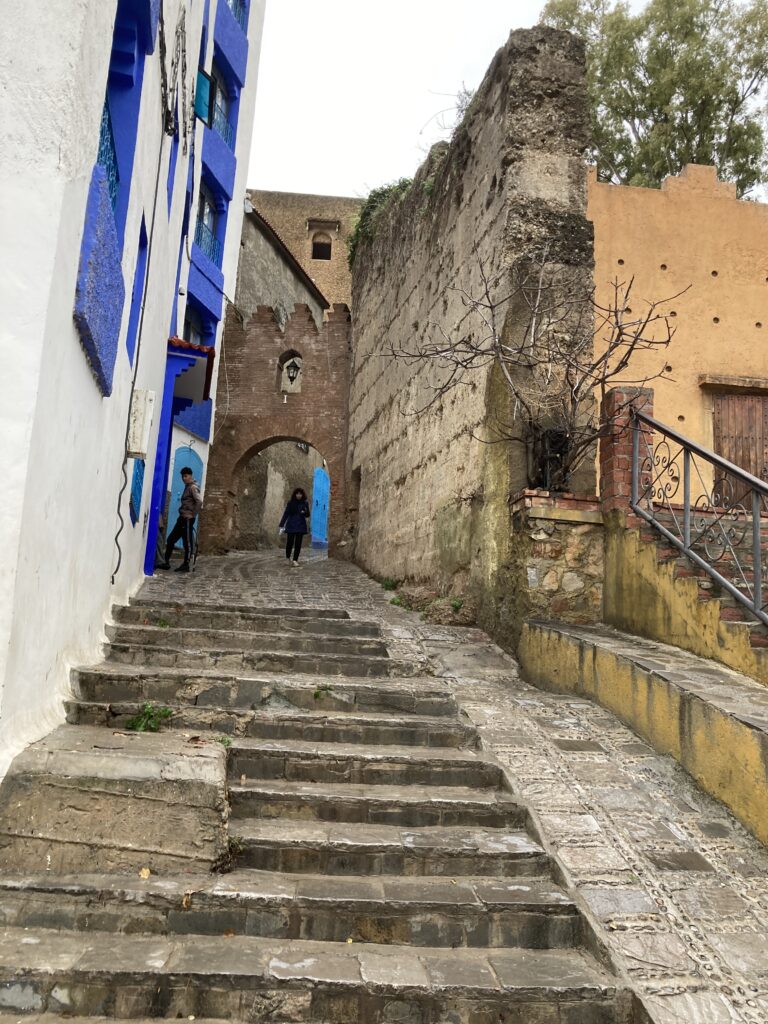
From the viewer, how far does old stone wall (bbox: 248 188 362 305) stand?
85.8ft

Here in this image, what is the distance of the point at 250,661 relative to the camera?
502cm

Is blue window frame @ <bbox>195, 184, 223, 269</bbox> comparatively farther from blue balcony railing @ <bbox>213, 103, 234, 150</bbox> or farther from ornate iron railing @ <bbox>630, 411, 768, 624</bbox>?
ornate iron railing @ <bbox>630, 411, 768, 624</bbox>

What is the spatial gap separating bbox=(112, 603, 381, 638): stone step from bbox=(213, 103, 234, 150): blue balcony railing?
41.6 feet

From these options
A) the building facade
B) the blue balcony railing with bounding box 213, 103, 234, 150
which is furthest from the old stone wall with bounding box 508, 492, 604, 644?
the blue balcony railing with bounding box 213, 103, 234, 150

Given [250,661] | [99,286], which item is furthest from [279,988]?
[99,286]

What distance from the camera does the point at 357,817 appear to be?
353 cm

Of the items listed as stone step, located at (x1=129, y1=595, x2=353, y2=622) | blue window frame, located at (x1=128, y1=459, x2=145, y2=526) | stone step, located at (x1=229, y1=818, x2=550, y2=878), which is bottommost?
stone step, located at (x1=229, y1=818, x2=550, y2=878)

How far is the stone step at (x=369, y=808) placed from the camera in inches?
139

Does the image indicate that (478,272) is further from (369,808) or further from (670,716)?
(369,808)

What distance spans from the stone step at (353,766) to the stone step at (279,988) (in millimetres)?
1223

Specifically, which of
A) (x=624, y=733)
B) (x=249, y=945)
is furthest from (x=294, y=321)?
(x=249, y=945)

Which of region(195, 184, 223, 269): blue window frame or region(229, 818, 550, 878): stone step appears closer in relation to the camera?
region(229, 818, 550, 878): stone step

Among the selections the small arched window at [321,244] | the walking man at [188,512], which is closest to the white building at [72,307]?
the walking man at [188,512]

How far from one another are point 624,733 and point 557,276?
4.16 metres
